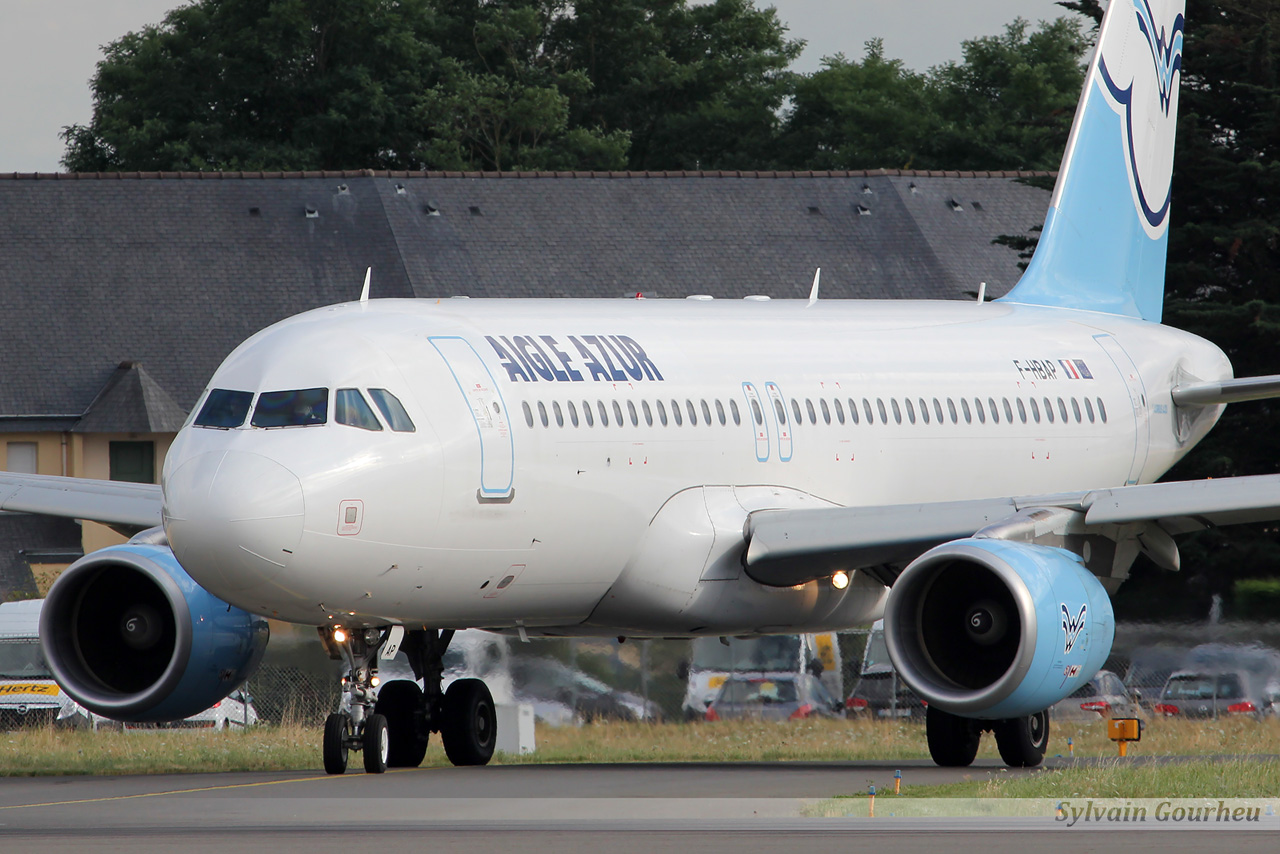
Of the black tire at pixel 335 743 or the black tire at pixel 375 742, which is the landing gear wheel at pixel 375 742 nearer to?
the black tire at pixel 375 742

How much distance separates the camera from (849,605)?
69.3ft

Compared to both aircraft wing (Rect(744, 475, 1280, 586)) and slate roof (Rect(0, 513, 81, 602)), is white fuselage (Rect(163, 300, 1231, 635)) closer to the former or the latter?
aircraft wing (Rect(744, 475, 1280, 586))

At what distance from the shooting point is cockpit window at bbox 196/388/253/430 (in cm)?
1698

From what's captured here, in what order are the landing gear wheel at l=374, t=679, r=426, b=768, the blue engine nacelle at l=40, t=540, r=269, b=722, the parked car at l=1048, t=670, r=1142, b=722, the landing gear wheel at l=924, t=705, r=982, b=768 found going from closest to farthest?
the blue engine nacelle at l=40, t=540, r=269, b=722
the landing gear wheel at l=924, t=705, r=982, b=768
the landing gear wheel at l=374, t=679, r=426, b=768
the parked car at l=1048, t=670, r=1142, b=722

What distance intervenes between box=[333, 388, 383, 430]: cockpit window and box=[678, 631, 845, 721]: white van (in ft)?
37.8

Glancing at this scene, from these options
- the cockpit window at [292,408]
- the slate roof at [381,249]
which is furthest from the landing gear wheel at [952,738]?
the slate roof at [381,249]

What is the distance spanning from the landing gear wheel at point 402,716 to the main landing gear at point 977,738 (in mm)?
4757

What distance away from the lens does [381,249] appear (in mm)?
57094

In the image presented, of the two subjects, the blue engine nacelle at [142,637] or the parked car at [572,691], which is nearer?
the blue engine nacelle at [142,637]

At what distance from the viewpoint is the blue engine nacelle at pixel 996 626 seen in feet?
57.8

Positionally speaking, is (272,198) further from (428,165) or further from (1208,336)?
(1208,336)

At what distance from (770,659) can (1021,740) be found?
918cm

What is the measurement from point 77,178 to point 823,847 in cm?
4954

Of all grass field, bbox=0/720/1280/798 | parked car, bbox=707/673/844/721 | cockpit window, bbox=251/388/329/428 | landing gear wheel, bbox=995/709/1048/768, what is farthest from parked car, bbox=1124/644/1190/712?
cockpit window, bbox=251/388/329/428
